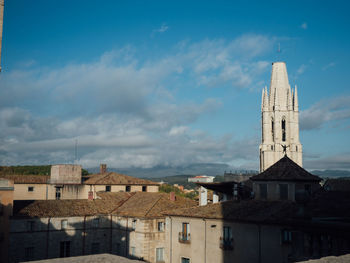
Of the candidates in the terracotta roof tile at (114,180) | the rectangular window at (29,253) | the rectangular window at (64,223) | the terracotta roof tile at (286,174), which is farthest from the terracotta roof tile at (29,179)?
the terracotta roof tile at (286,174)

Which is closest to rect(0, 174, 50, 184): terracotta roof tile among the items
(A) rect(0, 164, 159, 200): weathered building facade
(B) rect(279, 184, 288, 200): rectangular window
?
(A) rect(0, 164, 159, 200): weathered building facade

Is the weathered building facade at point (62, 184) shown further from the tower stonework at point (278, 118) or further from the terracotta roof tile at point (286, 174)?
the tower stonework at point (278, 118)

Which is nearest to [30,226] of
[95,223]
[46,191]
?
[95,223]

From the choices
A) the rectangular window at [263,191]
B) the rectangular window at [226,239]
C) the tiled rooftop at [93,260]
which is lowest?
the rectangular window at [226,239]

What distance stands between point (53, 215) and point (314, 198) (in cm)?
3231

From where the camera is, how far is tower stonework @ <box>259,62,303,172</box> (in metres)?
133

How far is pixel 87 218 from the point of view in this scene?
52094 millimetres

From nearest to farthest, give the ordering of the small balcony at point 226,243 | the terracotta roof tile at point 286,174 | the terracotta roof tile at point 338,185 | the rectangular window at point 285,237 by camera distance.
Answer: the rectangular window at point 285,237 < the small balcony at point 226,243 < the terracotta roof tile at point 286,174 < the terracotta roof tile at point 338,185

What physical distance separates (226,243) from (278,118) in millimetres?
106748

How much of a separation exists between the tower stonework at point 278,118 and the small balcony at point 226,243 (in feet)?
331

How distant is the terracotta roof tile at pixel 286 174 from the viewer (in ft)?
130

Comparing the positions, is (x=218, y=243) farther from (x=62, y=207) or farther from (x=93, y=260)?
(x=93, y=260)

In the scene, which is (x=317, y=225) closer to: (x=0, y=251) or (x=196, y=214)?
(x=196, y=214)

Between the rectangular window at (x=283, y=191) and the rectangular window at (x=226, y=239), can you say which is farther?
the rectangular window at (x=283, y=191)
